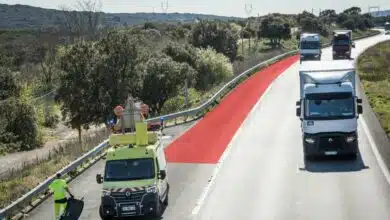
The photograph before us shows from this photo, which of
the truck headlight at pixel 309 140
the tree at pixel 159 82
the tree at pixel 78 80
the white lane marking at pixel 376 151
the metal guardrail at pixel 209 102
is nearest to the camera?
the white lane marking at pixel 376 151

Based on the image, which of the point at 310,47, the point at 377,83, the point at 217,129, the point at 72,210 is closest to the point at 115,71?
the point at 217,129

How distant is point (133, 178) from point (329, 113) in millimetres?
9847

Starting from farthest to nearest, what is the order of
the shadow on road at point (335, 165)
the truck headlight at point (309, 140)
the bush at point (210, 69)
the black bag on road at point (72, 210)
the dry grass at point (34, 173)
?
the bush at point (210, 69) → the truck headlight at point (309, 140) → the shadow on road at point (335, 165) → the dry grass at point (34, 173) → the black bag on road at point (72, 210)

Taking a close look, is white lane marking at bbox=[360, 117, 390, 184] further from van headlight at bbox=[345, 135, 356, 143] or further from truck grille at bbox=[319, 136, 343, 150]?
truck grille at bbox=[319, 136, 343, 150]

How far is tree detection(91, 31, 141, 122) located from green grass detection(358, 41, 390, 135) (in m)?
16.4

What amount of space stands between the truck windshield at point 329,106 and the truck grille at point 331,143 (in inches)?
32.6

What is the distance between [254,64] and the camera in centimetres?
5938

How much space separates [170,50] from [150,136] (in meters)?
46.1

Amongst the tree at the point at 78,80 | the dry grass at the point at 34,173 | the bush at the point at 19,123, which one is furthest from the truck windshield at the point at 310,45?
the dry grass at the point at 34,173

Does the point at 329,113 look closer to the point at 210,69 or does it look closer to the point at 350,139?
the point at 350,139

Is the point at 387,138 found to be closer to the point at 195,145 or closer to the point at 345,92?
the point at 345,92

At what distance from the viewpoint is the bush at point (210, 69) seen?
219ft

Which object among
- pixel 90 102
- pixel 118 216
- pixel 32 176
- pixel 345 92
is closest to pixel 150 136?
pixel 118 216

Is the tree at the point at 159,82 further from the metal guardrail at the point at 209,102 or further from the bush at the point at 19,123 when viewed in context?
the bush at the point at 19,123
